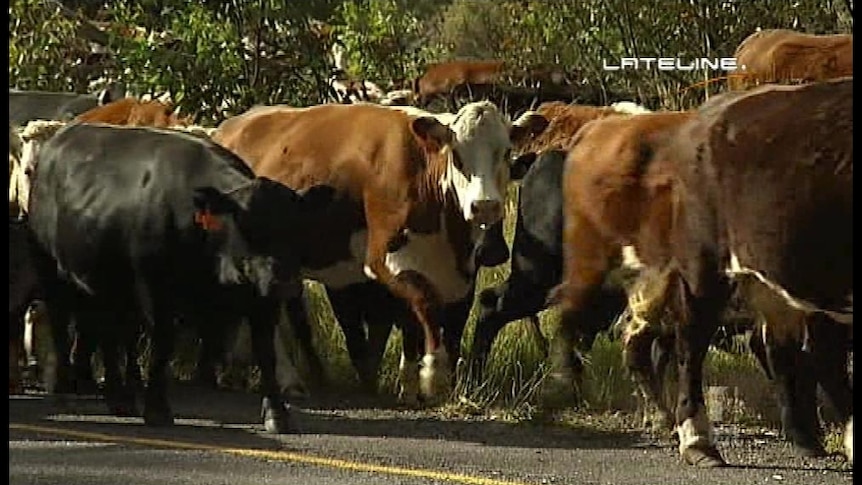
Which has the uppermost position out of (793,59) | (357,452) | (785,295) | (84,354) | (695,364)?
(793,59)

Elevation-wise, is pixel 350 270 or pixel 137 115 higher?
pixel 137 115

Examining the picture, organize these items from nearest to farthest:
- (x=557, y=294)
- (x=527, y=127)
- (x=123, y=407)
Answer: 1. (x=557, y=294)
2. (x=123, y=407)
3. (x=527, y=127)

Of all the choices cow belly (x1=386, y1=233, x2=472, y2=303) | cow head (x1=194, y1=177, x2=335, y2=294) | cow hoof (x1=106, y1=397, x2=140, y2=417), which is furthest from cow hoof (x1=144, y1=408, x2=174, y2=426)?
cow belly (x1=386, y1=233, x2=472, y2=303)

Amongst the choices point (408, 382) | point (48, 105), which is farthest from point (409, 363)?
point (48, 105)

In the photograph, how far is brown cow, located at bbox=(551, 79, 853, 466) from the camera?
27.5ft

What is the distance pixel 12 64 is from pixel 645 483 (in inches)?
603

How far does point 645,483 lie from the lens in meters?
8.37

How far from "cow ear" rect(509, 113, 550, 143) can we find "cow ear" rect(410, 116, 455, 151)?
1.55 ft

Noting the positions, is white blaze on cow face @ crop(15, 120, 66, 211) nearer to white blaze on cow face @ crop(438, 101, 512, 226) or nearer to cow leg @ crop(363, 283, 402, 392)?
cow leg @ crop(363, 283, 402, 392)

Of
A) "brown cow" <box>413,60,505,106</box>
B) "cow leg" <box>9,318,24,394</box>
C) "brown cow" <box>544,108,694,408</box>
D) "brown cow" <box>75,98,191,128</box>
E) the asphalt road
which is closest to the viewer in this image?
the asphalt road

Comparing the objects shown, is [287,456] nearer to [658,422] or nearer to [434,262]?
[658,422]

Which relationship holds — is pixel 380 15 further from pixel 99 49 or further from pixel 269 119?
pixel 269 119

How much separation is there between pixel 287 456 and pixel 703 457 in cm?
198

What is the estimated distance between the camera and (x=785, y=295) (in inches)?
342
